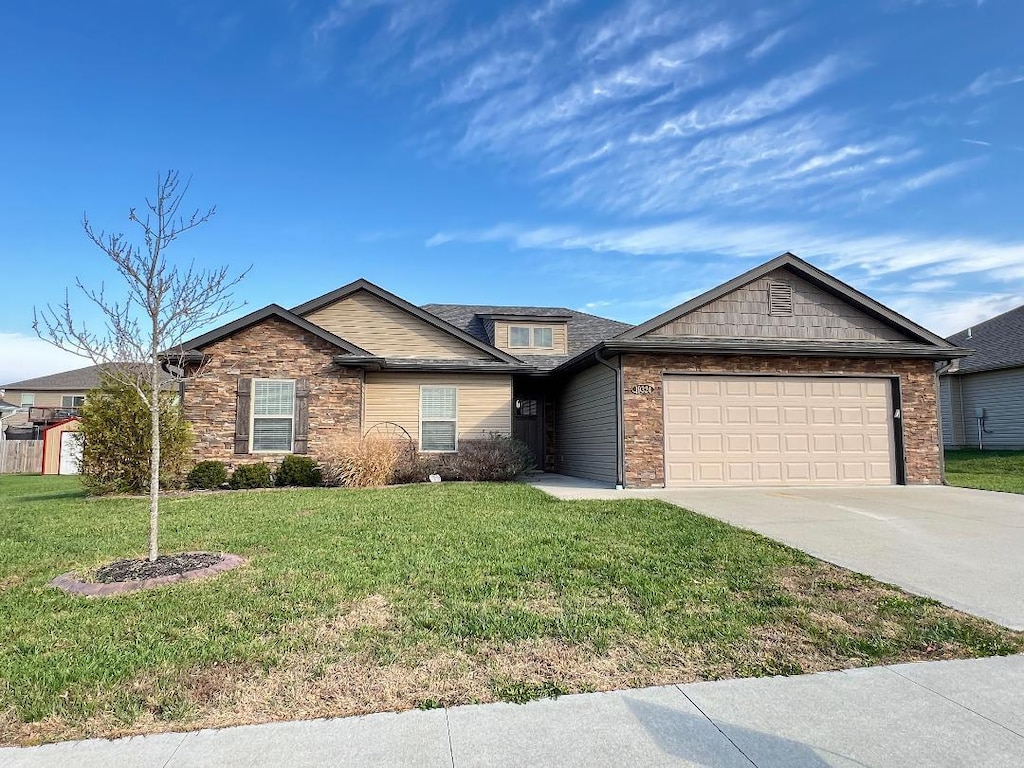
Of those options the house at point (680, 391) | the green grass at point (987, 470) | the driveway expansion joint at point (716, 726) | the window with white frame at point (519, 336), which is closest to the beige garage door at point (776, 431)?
the house at point (680, 391)

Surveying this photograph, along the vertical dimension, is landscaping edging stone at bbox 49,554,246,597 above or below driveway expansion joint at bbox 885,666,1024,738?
above

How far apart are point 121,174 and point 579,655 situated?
34.6 ft

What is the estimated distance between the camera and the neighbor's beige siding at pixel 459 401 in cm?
1433

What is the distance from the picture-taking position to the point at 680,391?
39.3ft

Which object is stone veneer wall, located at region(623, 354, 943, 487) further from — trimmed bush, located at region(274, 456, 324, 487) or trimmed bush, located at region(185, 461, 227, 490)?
trimmed bush, located at region(185, 461, 227, 490)

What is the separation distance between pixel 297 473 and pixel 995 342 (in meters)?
24.2

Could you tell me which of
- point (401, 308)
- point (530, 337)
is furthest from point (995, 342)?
point (401, 308)

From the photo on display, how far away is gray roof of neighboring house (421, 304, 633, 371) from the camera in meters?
18.8

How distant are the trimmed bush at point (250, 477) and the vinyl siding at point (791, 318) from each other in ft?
31.9

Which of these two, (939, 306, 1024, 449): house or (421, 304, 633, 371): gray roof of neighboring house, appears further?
(939, 306, 1024, 449): house

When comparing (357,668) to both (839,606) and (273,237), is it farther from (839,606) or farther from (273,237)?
(273,237)

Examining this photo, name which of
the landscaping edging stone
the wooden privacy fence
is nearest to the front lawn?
the landscaping edging stone

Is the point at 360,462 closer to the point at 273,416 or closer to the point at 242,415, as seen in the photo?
the point at 273,416

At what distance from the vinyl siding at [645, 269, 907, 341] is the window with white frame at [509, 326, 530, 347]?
24.6ft
